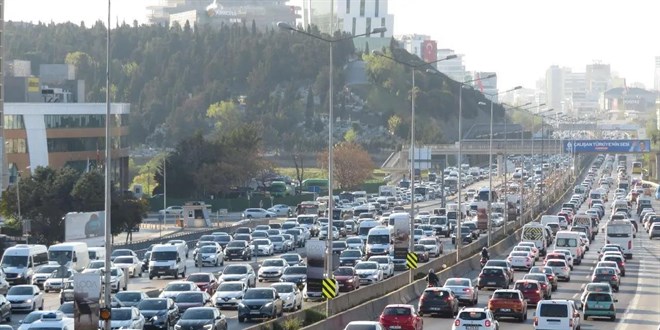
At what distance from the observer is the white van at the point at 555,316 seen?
4266 centimetres

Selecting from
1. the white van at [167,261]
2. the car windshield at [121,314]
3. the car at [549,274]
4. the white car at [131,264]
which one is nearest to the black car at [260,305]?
the car windshield at [121,314]

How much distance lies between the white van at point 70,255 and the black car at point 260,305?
1662cm

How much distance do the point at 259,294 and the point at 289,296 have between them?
7.56 feet

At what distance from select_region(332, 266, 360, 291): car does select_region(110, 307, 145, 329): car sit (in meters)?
16.4

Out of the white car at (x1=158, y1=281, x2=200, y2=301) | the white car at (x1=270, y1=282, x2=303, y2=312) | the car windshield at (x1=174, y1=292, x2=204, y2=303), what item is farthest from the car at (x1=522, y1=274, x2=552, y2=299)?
the car windshield at (x1=174, y1=292, x2=204, y2=303)

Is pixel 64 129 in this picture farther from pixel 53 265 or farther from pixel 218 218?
pixel 53 265

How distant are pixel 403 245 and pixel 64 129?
74.1 m

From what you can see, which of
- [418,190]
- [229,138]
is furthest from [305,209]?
[418,190]

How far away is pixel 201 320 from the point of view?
4066cm

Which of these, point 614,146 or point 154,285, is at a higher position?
point 614,146

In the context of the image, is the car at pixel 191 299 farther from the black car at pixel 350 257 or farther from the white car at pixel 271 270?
the black car at pixel 350 257

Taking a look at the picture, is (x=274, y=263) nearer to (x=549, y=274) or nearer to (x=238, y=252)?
(x=549, y=274)

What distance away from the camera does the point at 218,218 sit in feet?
403

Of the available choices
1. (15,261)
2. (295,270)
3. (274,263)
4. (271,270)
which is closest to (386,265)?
(274,263)
